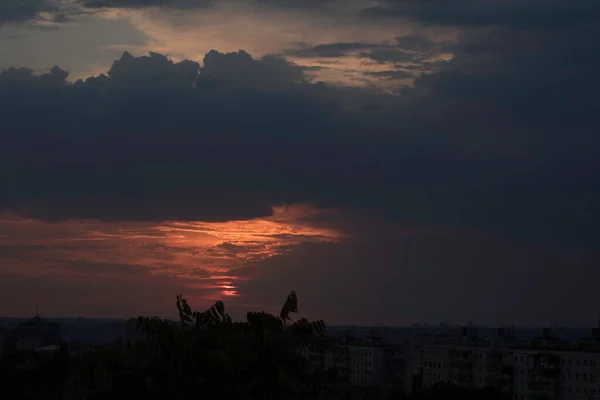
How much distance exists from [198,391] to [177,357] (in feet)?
2.69

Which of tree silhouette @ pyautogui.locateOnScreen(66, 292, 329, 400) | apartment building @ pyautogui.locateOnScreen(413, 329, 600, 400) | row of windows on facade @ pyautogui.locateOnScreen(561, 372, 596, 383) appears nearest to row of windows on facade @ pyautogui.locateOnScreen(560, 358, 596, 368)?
apartment building @ pyautogui.locateOnScreen(413, 329, 600, 400)

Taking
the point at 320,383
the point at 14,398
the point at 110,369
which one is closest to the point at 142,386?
the point at 110,369

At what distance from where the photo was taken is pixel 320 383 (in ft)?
74.8

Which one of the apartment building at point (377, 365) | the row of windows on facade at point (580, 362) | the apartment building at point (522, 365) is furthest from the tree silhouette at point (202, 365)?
the apartment building at point (377, 365)

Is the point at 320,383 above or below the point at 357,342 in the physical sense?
above

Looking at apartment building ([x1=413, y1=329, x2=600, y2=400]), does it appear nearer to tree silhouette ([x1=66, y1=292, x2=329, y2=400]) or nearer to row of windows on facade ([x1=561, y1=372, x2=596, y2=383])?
row of windows on facade ([x1=561, y1=372, x2=596, y2=383])

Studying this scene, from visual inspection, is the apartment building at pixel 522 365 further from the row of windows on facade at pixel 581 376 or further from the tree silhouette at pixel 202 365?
the tree silhouette at pixel 202 365

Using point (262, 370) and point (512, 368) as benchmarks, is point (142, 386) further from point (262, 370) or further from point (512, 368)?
point (512, 368)

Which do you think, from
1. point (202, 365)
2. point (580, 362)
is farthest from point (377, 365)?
point (202, 365)

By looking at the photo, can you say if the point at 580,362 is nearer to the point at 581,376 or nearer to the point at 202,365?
the point at 581,376

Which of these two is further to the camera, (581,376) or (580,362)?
(581,376)

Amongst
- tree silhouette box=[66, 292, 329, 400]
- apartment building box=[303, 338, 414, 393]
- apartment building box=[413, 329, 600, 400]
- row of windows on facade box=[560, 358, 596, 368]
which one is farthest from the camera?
apartment building box=[303, 338, 414, 393]

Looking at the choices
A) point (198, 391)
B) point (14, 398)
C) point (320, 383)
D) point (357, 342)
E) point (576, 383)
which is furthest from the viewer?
point (357, 342)

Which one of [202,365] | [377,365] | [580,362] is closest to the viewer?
[202,365]
